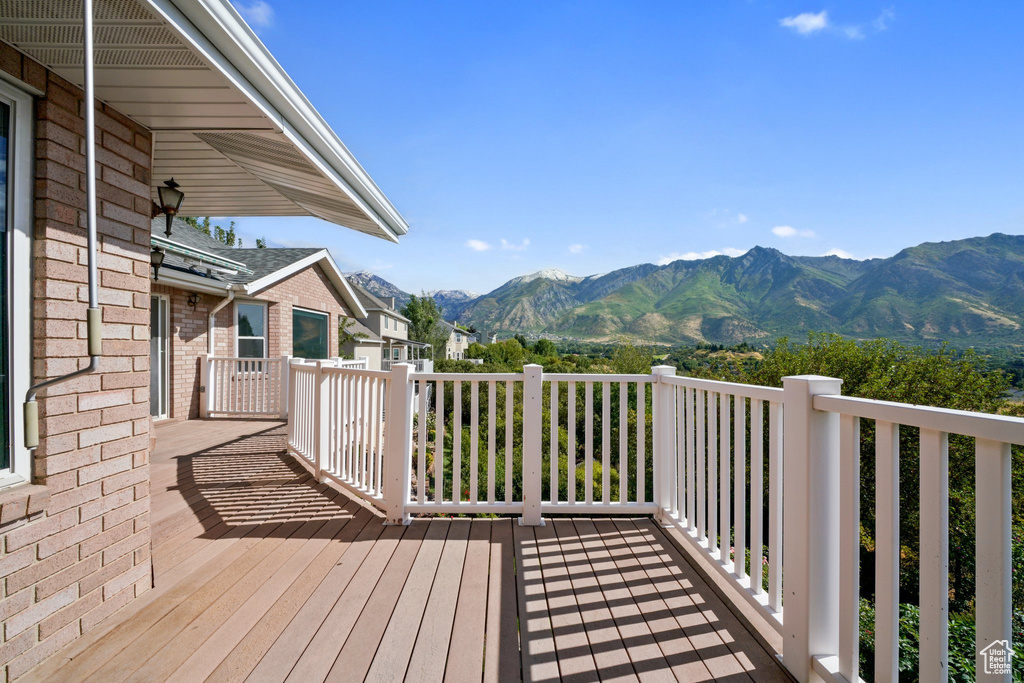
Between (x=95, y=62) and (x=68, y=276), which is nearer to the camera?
(x=95, y=62)

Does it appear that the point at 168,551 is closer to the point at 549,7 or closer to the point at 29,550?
the point at 29,550

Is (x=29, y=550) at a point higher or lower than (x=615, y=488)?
higher

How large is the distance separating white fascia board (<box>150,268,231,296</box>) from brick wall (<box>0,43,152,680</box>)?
4940 millimetres

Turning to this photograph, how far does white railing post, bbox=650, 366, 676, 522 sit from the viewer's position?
3.16m

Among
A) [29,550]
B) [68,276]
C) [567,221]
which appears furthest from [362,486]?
[567,221]

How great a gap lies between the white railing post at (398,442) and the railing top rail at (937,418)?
2.37 m

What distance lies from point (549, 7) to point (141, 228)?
31.1 feet

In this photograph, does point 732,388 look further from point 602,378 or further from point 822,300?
point 822,300

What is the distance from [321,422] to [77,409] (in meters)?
2.40

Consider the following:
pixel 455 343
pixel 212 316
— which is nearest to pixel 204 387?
pixel 212 316

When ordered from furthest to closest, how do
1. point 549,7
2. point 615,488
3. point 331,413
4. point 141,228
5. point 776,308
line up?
point 776,308
point 549,7
point 615,488
point 331,413
point 141,228

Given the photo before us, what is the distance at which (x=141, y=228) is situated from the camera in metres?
2.30

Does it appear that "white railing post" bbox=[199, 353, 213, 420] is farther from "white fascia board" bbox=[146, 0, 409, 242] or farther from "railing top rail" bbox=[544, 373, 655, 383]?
"railing top rail" bbox=[544, 373, 655, 383]
